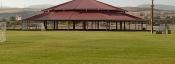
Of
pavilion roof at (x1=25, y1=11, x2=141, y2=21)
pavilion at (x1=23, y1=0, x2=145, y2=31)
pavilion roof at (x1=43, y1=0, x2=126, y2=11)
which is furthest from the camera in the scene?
pavilion roof at (x1=43, y1=0, x2=126, y2=11)

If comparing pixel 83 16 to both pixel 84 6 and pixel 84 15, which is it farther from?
pixel 84 6

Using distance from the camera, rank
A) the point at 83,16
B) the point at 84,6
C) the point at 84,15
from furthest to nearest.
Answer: the point at 84,6, the point at 84,15, the point at 83,16

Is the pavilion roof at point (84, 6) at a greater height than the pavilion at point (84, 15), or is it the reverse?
the pavilion roof at point (84, 6)

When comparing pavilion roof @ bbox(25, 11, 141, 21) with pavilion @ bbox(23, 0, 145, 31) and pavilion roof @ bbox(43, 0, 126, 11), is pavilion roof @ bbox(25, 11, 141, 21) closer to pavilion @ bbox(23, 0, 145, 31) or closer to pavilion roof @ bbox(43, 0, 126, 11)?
pavilion @ bbox(23, 0, 145, 31)

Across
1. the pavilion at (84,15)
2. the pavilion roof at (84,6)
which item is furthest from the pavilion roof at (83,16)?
the pavilion roof at (84,6)

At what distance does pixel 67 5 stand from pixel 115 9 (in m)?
9.43

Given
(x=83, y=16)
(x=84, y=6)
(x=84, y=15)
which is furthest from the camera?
(x=84, y=6)

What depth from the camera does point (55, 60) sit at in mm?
23562

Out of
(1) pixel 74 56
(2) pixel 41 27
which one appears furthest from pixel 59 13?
(1) pixel 74 56

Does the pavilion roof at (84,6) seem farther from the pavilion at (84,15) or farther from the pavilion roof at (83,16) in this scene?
the pavilion roof at (83,16)

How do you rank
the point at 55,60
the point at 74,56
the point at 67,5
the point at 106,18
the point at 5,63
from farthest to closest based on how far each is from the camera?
1. the point at 67,5
2. the point at 106,18
3. the point at 74,56
4. the point at 55,60
5. the point at 5,63

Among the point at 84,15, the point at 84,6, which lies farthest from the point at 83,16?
the point at 84,6

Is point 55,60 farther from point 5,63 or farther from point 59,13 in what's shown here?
point 59,13

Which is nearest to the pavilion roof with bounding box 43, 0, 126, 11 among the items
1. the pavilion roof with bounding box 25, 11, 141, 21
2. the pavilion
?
the pavilion
